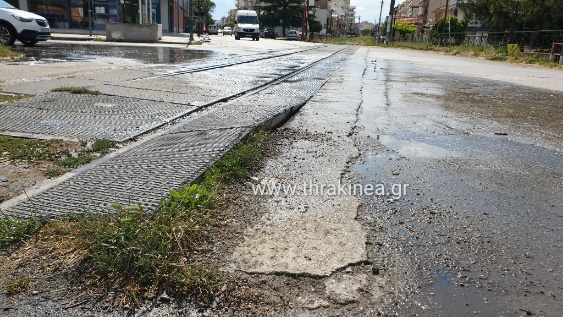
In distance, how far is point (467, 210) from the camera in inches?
122

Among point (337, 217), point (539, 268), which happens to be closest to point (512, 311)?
point (539, 268)

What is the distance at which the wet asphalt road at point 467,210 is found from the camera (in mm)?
2117

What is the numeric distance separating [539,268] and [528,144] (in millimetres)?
3338

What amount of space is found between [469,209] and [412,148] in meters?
1.73

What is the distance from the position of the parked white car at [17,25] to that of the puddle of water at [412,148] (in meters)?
14.7

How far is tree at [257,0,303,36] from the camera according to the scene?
83000 millimetres

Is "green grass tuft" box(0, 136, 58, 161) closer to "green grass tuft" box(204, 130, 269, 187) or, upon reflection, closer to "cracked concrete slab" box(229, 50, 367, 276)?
"green grass tuft" box(204, 130, 269, 187)

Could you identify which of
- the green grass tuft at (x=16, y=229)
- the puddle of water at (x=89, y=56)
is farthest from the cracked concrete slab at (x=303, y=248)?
the puddle of water at (x=89, y=56)

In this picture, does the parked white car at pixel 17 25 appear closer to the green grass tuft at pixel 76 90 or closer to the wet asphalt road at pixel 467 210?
the green grass tuft at pixel 76 90

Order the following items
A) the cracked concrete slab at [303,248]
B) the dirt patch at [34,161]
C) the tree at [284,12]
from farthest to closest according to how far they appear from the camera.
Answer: the tree at [284,12] < the dirt patch at [34,161] < the cracked concrete slab at [303,248]

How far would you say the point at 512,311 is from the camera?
1.99 m

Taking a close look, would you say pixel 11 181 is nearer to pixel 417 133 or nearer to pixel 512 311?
A: pixel 512 311

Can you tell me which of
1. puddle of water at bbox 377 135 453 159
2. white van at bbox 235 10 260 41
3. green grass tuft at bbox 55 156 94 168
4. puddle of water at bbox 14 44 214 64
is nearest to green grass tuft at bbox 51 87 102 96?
green grass tuft at bbox 55 156 94 168

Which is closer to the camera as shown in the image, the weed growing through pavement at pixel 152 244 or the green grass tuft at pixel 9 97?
the weed growing through pavement at pixel 152 244
